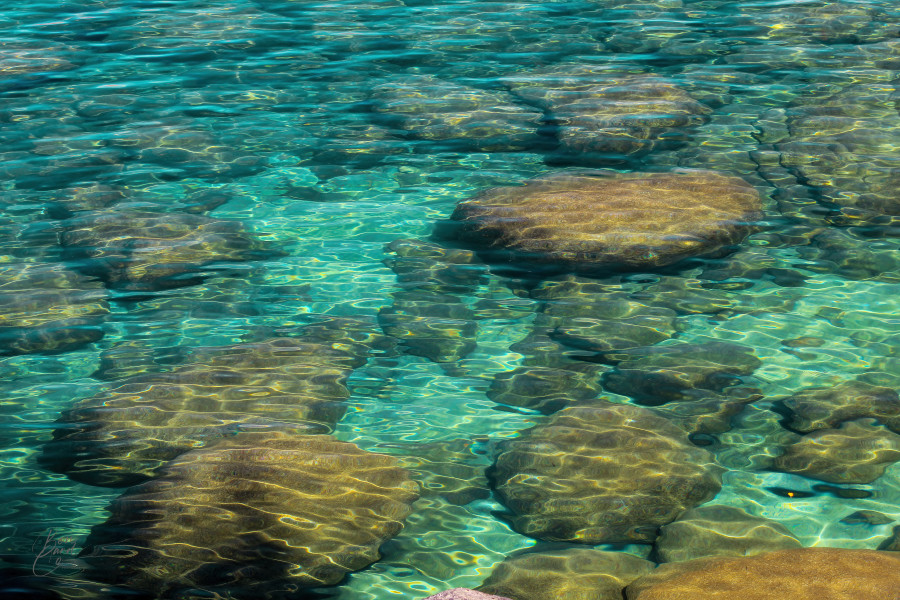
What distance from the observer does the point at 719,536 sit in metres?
4.98

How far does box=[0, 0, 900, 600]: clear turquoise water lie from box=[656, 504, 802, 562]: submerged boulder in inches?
7.6

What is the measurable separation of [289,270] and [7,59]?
813 centimetres

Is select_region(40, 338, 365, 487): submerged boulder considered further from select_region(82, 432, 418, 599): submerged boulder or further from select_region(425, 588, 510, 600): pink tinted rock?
select_region(425, 588, 510, 600): pink tinted rock

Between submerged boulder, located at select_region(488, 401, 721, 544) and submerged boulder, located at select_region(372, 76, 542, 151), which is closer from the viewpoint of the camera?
submerged boulder, located at select_region(488, 401, 721, 544)

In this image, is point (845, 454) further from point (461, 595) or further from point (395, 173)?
point (395, 173)

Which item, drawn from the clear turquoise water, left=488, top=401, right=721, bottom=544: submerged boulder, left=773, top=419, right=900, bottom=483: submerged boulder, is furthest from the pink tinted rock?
left=773, top=419, right=900, bottom=483: submerged boulder

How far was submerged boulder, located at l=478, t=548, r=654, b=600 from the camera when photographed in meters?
4.58

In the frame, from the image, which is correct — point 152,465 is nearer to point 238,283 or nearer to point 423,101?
point 238,283

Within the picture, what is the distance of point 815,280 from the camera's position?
7.61 meters

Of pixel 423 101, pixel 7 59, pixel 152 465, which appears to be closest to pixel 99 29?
pixel 7 59

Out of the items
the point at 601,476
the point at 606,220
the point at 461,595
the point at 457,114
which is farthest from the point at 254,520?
the point at 457,114

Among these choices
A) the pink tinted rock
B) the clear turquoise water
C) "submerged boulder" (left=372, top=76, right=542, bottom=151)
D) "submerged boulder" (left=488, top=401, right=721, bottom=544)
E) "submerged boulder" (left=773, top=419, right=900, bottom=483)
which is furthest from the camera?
"submerged boulder" (left=372, top=76, right=542, bottom=151)

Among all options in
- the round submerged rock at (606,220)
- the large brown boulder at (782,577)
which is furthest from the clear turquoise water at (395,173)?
the large brown boulder at (782,577)

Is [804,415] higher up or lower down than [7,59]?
lower down
